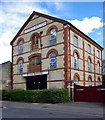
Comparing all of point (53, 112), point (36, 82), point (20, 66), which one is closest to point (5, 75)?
point (20, 66)

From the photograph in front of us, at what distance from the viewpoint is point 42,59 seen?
99.3 ft

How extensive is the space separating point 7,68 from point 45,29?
10198 mm

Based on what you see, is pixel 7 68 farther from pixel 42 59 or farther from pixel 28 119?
pixel 28 119

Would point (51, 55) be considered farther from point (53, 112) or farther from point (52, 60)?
point (53, 112)

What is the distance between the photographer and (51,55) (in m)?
29.2

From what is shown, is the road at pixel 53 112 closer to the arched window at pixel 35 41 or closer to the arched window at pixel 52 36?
→ the arched window at pixel 52 36

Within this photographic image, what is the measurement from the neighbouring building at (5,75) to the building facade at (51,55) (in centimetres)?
113

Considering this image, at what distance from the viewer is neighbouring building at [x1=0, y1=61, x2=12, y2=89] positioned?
35.8 meters

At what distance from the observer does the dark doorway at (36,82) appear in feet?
99.4

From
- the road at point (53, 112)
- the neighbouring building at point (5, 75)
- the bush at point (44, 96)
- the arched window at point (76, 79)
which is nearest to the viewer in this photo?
the road at point (53, 112)

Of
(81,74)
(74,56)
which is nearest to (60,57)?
(74,56)

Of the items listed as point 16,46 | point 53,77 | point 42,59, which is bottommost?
point 53,77

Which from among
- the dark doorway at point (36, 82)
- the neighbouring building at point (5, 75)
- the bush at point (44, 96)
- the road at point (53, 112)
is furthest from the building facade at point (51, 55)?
the road at point (53, 112)

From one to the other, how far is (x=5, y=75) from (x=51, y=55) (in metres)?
10.3
